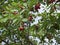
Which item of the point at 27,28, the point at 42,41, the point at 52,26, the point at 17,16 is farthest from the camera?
the point at 42,41

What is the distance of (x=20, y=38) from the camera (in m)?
2.02

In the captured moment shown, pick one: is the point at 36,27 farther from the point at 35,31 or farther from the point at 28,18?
the point at 28,18

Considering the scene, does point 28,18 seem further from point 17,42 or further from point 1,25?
point 17,42

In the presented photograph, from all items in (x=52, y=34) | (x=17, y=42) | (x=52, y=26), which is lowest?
(x=17, y=42)

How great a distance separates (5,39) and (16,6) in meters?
0.56

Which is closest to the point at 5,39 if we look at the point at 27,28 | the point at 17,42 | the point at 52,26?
the point at 17,42

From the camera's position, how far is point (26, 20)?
1.49 m

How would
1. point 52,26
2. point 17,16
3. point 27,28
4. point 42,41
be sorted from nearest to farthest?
point 17,16 < point 52,26 < point 27,28 < point 42,41

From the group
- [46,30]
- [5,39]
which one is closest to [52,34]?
[46,30]

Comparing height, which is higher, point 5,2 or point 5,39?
point 5,2

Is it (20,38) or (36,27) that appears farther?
(20,38)

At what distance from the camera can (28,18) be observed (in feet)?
5.01

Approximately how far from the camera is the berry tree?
4.95 ft

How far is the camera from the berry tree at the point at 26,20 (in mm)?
1508
